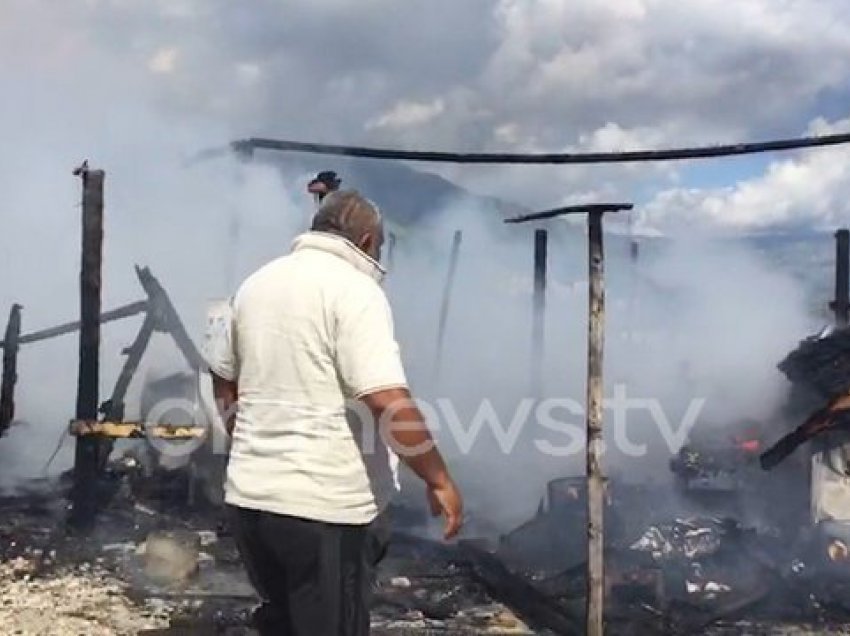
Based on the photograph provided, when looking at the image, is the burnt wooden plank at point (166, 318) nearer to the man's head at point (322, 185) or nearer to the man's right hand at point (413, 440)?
the man's head at point (322, 185)

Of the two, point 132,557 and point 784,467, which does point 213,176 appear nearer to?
point 132,557

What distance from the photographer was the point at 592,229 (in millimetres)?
5367

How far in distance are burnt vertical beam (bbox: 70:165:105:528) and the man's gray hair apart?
5.98m

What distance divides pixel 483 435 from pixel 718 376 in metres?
3.27

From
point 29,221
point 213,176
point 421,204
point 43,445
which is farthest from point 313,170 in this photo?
point 421,204

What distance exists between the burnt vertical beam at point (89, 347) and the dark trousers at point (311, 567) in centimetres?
598

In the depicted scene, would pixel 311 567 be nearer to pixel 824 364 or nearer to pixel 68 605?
pixel 68 605

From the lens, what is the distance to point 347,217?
3.43m

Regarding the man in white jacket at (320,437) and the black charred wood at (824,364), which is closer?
the man in white jacket at (320,437)

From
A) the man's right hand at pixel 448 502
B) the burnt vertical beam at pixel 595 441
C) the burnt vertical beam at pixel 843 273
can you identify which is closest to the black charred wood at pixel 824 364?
the burnt vertical beam at pixel 843 273

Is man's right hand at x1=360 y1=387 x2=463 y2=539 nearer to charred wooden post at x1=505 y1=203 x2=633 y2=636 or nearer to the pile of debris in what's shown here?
charred wooden post at x1=505 y1=203 x2=633 y2=636

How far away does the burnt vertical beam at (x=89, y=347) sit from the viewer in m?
8.93

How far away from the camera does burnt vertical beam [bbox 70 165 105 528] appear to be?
8.93 m

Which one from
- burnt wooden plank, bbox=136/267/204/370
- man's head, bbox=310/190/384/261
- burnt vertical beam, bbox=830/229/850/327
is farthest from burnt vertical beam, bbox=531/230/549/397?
man's head, bbox=310/190/384/261
